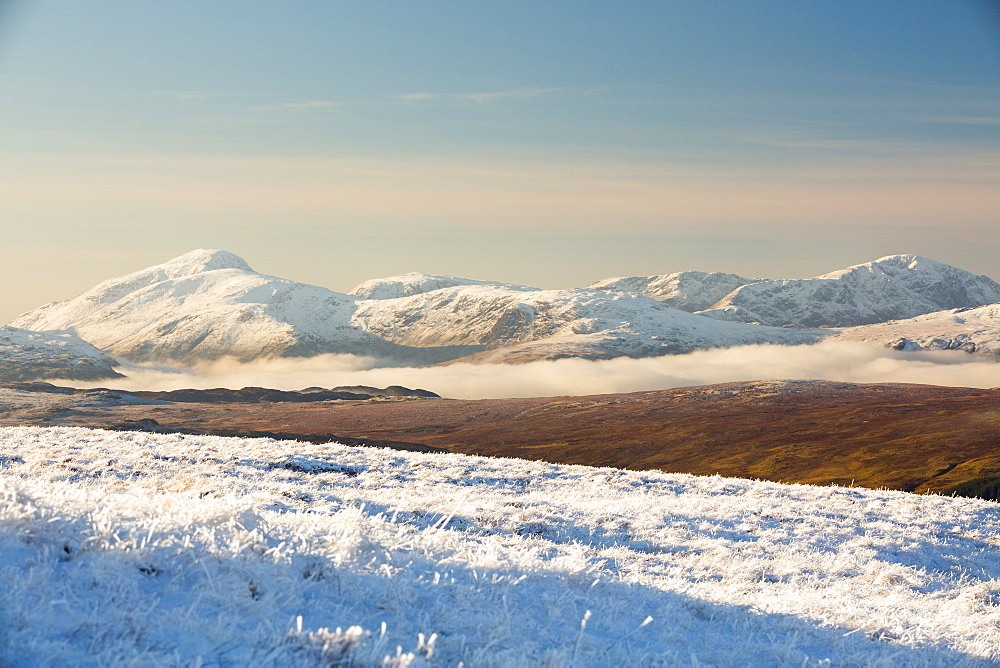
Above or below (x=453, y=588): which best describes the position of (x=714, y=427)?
below

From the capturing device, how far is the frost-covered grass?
510cm

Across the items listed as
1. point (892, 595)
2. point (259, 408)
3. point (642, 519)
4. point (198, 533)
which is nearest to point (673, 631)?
point (198, 533)

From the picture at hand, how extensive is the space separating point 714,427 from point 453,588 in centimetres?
10116

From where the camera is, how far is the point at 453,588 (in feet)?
22.6

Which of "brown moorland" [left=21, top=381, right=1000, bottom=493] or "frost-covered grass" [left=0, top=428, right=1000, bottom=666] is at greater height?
"frost-covered grass" [left=0, top=428, right=1000, bottom=666]

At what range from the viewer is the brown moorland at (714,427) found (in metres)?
72.3

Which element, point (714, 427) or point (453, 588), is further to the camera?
point (714, 427)

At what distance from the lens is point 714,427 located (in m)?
102

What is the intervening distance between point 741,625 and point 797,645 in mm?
605

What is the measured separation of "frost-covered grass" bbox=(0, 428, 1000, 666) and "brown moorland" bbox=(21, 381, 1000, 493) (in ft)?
158

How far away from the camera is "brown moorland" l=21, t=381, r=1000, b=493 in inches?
2847

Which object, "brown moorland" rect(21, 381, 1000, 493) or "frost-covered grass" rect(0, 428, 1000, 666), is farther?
"brown moorland" rect(21, 381, 1000, 493)

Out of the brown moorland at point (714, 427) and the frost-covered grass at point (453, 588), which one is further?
the brown moorland at point (714, 427)

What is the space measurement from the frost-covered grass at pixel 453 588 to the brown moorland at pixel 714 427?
48.1m
